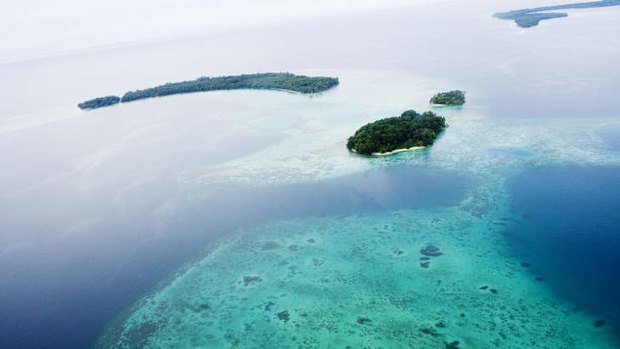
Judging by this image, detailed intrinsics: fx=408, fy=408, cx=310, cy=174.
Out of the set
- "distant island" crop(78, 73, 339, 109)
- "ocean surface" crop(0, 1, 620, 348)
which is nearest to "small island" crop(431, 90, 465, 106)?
"ocean surface" crop(0, 1, 620, 348)

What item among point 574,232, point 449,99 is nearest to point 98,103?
point 449,99

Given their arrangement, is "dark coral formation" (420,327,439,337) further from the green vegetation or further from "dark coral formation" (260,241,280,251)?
the green vegetation

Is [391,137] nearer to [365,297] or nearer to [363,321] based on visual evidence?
[365,297]

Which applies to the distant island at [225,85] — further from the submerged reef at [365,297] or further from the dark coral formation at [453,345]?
the dark coral formation at [453,345]

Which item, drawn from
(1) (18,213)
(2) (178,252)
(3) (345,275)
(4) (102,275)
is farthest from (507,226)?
(1) (18,213)

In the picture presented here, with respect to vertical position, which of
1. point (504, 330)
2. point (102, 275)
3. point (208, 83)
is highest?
point (208, 83)

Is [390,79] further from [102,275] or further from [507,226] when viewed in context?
[102,275]
